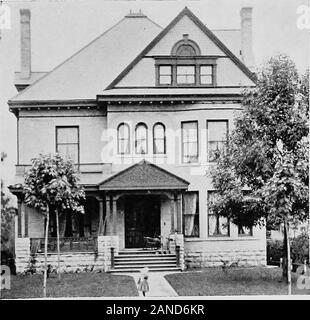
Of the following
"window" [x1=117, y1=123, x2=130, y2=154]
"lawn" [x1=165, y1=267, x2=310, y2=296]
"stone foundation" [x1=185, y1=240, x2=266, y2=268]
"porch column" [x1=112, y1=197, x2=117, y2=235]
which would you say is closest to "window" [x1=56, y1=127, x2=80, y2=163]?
"window" [x1=117, y1=123, x2=130, y2=154]

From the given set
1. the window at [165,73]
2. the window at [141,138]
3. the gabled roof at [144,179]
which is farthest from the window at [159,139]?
the window at [165,73]

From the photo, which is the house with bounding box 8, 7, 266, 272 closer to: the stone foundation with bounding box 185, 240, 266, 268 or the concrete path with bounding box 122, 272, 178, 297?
the stone foundation with bounding box 185, 240, 266, 268

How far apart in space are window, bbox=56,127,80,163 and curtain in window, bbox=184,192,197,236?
14.0 feet

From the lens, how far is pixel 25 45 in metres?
20.7

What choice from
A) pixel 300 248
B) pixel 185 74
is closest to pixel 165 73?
pixel 185 74

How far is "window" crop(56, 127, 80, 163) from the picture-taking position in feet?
74.5

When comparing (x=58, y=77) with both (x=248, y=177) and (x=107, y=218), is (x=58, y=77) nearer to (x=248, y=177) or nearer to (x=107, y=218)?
(x=107, y=218)

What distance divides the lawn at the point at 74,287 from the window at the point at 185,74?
7313 millimetres

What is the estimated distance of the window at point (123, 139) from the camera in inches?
844

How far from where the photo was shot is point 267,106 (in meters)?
16.5

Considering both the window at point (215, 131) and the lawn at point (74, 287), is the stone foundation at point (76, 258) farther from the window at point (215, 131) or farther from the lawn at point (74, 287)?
the window at point (215, 131)

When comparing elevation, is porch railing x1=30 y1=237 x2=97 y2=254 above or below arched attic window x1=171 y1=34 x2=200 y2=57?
below
